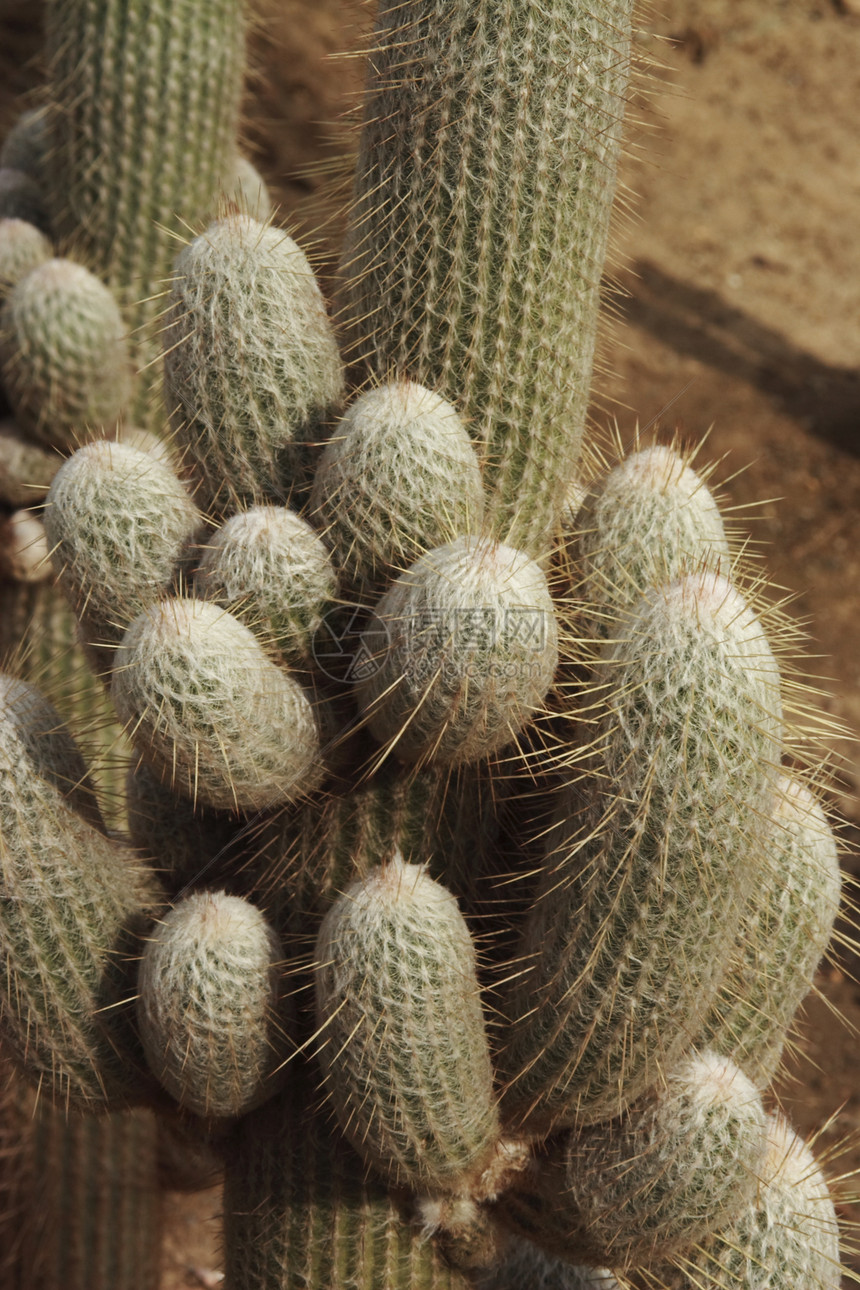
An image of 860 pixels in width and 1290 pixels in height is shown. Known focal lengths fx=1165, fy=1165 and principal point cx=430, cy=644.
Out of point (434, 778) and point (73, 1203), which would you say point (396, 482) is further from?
point (73, 1203)

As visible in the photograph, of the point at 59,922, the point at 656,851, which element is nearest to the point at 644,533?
the point at 656,851

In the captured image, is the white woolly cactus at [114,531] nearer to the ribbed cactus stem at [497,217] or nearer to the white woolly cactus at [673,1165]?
the ribbed cactus stem at [497,217]

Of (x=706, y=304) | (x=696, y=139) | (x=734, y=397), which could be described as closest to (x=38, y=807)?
(x=734, y=397)

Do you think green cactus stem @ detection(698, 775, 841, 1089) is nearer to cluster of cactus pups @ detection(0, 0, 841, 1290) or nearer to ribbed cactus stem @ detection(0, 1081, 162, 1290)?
cluster of cactus pups @ detection(0, 0, 841, 1290)

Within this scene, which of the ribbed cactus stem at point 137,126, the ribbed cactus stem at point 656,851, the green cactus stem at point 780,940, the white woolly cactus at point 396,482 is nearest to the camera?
the ribbed cactus stem at point 656,851

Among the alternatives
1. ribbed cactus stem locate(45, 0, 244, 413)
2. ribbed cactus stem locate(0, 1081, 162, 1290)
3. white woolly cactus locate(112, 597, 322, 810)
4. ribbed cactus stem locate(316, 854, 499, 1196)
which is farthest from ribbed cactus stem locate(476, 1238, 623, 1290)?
ribbed cactus stem locate(45, 0, 244, 413)

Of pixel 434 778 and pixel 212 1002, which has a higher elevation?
pixel 434 778

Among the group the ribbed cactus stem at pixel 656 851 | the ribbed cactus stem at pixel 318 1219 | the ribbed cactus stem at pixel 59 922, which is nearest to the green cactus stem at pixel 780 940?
the ribbed cactus stem at pixel 656 851
